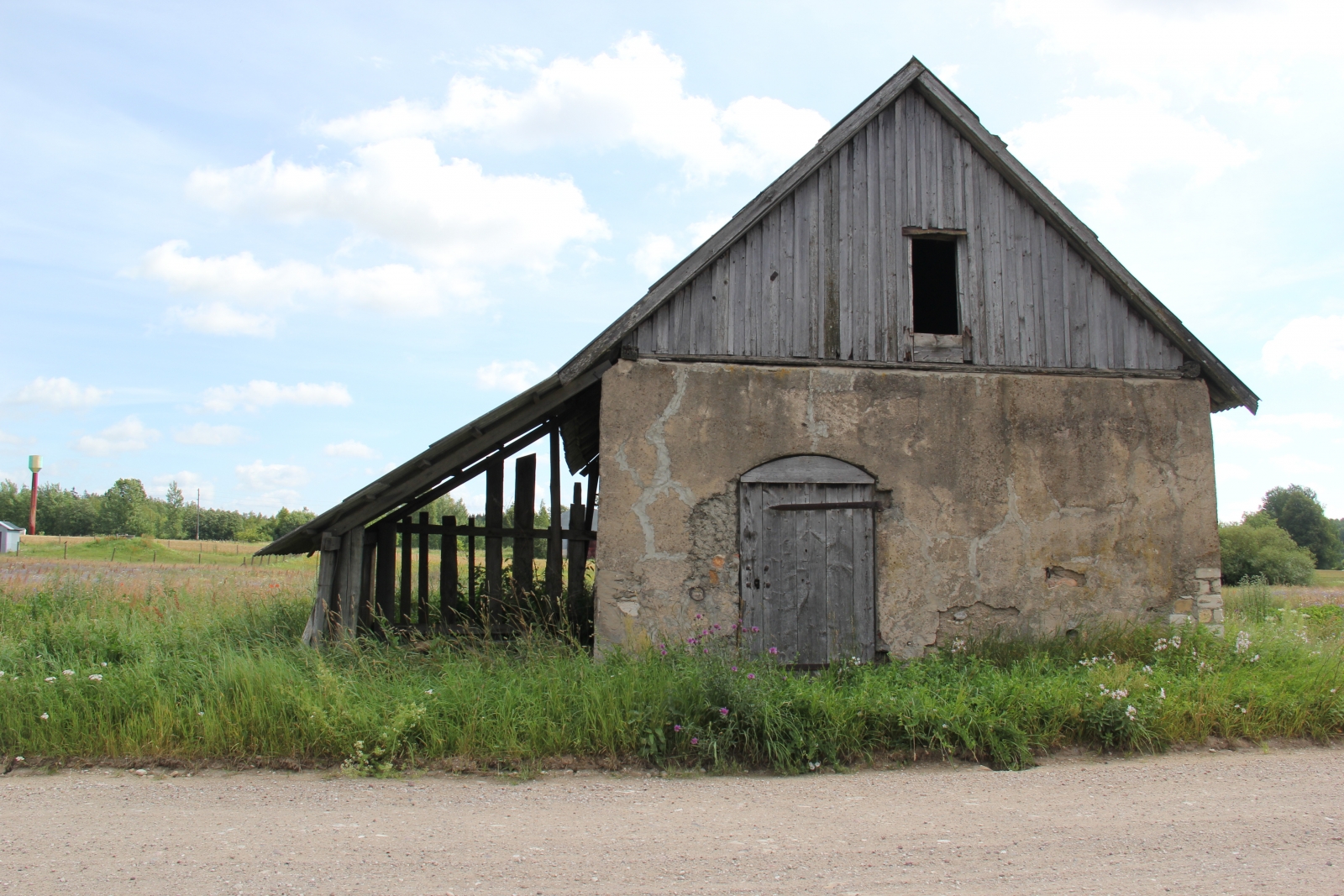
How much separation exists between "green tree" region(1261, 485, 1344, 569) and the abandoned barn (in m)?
61.6

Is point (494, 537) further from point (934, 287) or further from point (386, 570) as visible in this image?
point (934, 287)

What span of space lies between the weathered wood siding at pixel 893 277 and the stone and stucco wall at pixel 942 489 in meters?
0.30

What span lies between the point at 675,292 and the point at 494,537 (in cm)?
300

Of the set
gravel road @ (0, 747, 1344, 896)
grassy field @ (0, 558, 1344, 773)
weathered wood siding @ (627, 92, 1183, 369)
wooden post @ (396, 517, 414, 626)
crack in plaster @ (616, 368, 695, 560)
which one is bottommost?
gravel road @ (0, 747, 1344, 896)

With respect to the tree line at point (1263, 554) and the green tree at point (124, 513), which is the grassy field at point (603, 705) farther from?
the green tree at point (124, 513)

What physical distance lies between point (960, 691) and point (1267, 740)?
248 cm

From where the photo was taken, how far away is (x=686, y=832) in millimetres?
4051

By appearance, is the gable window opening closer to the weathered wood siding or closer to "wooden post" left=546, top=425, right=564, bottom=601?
the weathered wood siding

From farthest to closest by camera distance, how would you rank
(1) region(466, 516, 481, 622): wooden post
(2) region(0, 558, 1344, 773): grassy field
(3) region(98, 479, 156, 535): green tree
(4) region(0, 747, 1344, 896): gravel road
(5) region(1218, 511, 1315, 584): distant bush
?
(3) region(98, 479, 156, 535): green tree < (5) region(1218, 511, 1315, 584): distant bush < (1) region(466, 516, 481, 622): wooden post < (2) region(0, 558, 1344, 773): grassy field < (4) region(0, 747, 1344, 896): gravel road

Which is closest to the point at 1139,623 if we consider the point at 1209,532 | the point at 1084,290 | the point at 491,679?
the point at 1209,532

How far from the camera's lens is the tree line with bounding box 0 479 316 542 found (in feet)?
252

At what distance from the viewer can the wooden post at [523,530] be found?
789 cm

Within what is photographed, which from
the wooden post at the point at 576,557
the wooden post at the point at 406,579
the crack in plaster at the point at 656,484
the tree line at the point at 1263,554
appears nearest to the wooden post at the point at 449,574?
the wooden post at the point at 406,579

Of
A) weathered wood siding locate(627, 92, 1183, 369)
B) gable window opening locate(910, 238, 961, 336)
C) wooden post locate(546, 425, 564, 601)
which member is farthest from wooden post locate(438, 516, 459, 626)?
gable window opening locate(910, 238, 961, 336)
